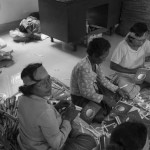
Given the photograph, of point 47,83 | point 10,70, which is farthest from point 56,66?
point 47,83

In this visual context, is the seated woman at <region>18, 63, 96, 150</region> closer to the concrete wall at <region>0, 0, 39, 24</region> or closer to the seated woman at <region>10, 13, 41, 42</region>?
the seated woman at <region>10, 13, 41, 42</region>

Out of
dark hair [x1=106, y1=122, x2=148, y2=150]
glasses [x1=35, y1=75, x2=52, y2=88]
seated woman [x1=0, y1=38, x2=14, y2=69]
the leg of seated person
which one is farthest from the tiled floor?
dark hair [x1=106, y1=122, x2=148, y2=150]

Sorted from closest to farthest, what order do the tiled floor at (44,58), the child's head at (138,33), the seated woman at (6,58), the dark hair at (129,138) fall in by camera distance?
the dark hair at (129,138)
the child's head at (138,33)
the tiled floor at (44,58)
the seated woman at (6,58)

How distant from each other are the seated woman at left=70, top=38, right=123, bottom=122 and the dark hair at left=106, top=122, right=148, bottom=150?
0.85 metres

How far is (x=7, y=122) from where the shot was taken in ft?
4.71

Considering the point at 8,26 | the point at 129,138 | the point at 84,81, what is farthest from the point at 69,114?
the point at 8,26

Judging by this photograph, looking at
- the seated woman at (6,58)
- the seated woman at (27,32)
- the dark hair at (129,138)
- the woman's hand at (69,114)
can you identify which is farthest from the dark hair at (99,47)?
the seated woman at (27,32)

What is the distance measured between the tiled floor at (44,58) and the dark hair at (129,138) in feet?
5.18

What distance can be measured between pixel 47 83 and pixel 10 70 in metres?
1.63

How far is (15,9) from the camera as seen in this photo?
153 inches

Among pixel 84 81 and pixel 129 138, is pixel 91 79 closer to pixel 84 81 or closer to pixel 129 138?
pixel 84 81

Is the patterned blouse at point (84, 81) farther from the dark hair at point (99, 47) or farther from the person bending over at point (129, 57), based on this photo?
the person bending over at point (129, 57)

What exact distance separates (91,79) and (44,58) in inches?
55.3

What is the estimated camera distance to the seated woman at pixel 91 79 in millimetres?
1635
